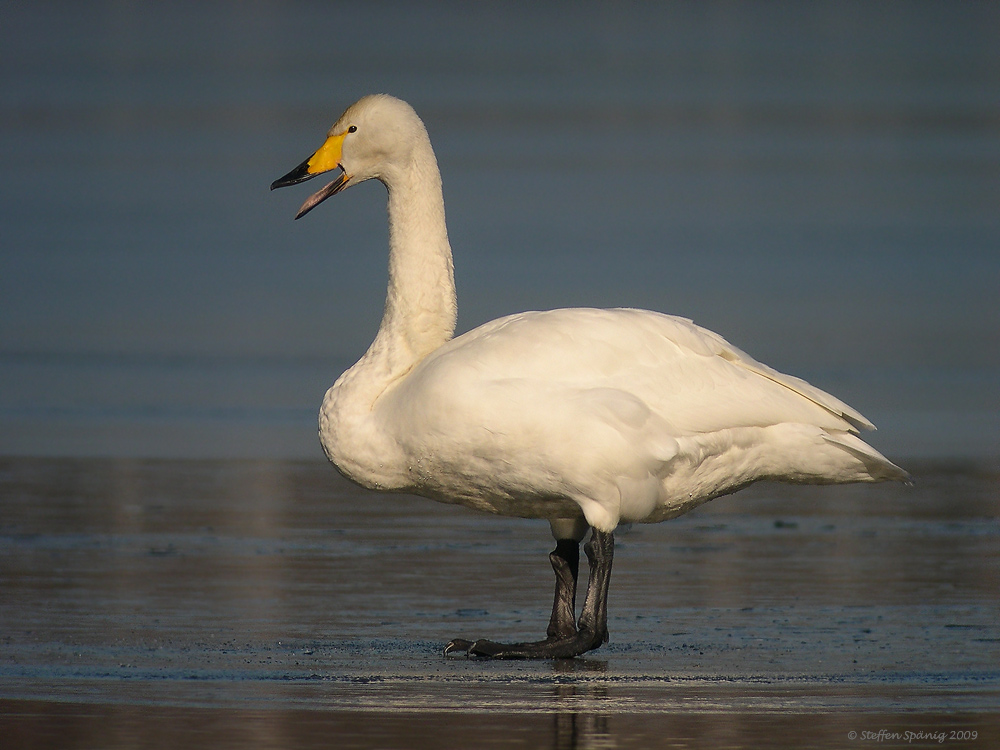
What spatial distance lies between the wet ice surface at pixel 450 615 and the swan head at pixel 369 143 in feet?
6.08

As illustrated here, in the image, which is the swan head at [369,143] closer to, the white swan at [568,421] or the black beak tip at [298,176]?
the black beak tip at [298,176]

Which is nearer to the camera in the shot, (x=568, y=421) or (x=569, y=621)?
(x=568, y=421)

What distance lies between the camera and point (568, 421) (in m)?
7.02

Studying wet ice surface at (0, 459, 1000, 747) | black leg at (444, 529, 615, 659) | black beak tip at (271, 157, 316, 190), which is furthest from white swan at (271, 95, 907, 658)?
wet ice surface at (0, 459, 1000, 747)

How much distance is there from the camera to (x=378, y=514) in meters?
10.4

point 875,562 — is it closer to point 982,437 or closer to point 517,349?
point 517,349

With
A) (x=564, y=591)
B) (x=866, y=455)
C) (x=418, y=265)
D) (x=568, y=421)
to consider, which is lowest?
(x=564, y=591)

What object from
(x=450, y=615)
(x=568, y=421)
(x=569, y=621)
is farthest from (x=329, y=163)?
(x=569, y=621)

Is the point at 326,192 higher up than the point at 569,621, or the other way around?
the point at 326,192

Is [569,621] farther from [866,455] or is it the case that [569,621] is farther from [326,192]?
[326,192]

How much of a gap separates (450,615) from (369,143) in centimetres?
219

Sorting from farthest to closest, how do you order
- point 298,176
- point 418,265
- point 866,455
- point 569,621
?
1. point 298,176
2. point 418,265
3. point 866,455
4. point 569,621

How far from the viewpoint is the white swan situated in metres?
7.05

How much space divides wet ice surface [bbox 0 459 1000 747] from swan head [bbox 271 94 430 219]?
1.85m
